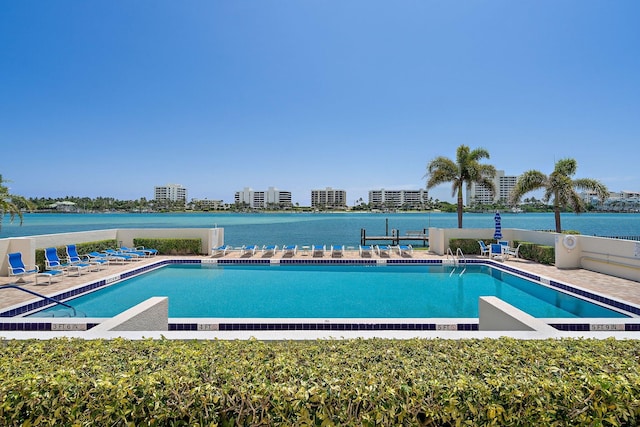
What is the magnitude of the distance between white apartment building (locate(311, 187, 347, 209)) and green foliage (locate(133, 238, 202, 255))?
13120 cm

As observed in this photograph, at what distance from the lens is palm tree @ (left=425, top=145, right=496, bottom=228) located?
60.3ft

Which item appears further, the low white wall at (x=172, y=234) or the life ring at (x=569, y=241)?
the low white wall at (x=172, y=234)

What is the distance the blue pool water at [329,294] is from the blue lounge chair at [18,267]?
2639 mm

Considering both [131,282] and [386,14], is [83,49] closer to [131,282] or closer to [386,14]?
[131,282]

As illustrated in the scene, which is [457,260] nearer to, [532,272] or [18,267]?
[532,272]

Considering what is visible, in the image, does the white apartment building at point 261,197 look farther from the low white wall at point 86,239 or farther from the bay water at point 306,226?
the low white wall at point 86,239

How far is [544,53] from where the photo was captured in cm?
1409

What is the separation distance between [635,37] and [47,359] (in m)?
Result: 20.3

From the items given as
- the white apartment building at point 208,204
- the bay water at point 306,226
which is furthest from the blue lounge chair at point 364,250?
the white apartment building at point 208,204

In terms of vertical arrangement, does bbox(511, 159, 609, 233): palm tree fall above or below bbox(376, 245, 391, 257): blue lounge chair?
above

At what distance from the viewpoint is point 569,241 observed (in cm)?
1166

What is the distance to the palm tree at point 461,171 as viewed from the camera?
18.4 m

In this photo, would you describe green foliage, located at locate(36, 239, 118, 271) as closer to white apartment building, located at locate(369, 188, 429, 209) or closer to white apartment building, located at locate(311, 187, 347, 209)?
white apartment building, located at locate(369, 188, 429, 209)

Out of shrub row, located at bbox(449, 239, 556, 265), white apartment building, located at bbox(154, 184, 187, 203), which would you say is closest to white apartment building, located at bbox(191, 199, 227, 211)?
white apartment building, located at bbox(154, 184, 187, 203)
